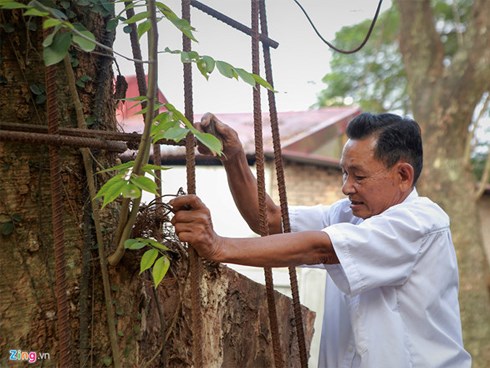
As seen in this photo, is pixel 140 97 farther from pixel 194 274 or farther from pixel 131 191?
pixel 194 274

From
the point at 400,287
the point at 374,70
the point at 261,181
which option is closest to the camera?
the point at 261,181

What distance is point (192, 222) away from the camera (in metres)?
1.37

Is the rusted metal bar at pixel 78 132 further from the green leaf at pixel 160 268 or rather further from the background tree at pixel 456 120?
the background tree at pixel 456 120

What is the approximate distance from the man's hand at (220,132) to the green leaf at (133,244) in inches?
21.7

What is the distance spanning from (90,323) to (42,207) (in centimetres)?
28

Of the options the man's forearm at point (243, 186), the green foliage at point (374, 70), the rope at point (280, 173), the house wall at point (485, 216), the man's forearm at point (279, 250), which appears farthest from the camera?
the green foliage at point (374, 70)

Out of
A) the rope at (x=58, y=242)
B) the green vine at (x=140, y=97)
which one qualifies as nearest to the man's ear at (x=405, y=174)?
the green vine at (x=140, y=97)

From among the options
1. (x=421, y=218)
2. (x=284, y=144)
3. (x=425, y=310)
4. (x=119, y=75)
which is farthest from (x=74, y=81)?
(x=284, y=144)

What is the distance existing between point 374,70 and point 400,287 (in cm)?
1454

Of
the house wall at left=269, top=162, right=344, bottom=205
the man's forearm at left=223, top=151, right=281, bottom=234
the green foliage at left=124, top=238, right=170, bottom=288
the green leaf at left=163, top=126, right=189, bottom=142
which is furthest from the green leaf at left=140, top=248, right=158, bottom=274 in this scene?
the house wall at left=269, top=162, right=344, bottom=205

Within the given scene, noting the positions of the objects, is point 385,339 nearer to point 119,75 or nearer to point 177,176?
point 119,75

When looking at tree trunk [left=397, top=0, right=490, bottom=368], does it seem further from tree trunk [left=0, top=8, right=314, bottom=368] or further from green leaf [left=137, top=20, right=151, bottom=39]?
green leaf [left=137, top=20, right=151, bottom=39]

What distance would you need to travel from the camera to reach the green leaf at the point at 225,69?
129 centimetres

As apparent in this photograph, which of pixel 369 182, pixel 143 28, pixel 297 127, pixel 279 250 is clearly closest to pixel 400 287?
pixel 369 182
